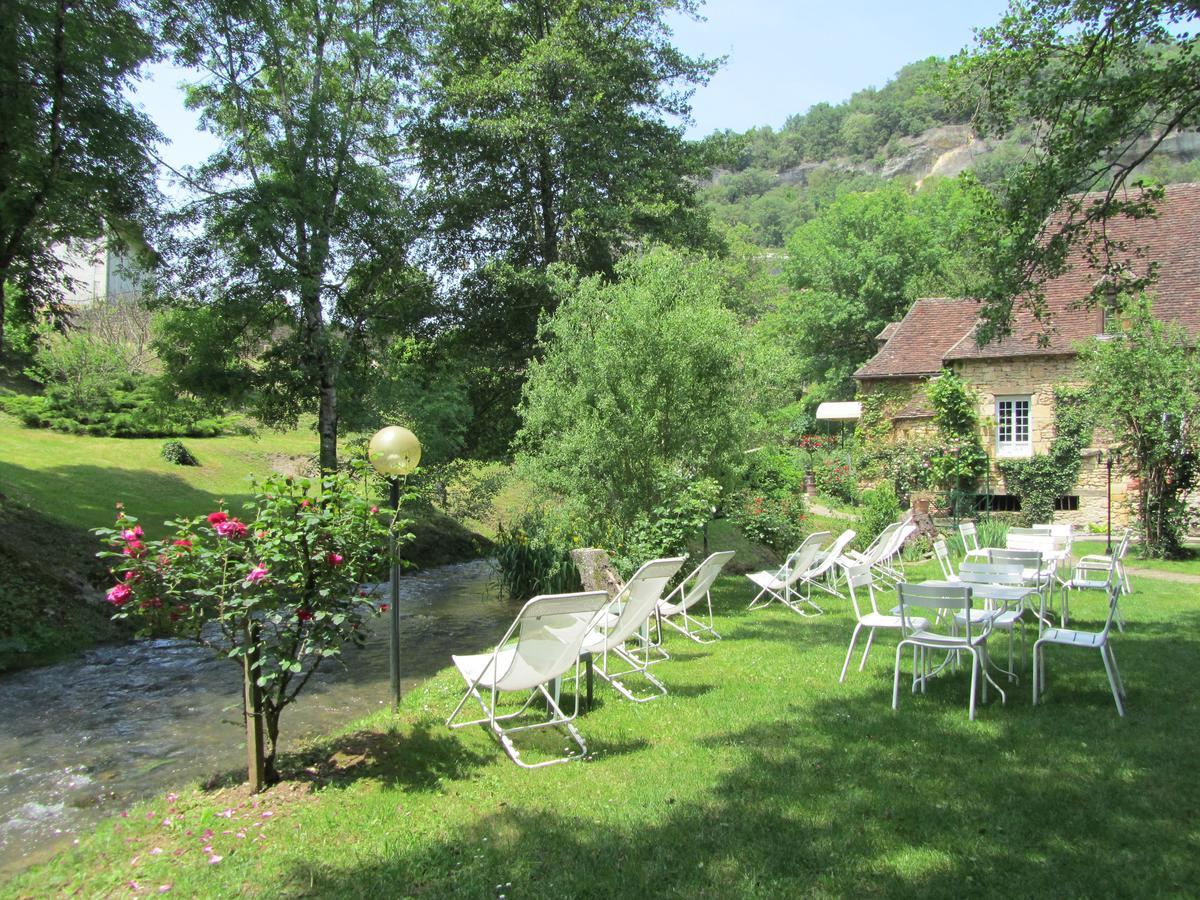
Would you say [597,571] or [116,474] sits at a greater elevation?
[116,474]

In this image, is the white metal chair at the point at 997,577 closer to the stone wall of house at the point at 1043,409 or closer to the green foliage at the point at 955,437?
the stone wall of house at the point at 1043,409

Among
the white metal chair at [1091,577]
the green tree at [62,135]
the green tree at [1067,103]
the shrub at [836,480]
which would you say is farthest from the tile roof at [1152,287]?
the green tree at [62,135]

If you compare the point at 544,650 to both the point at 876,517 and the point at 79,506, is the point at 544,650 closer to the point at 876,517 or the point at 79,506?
the point at 876,517

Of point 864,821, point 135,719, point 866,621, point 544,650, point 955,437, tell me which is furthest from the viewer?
point 955,437

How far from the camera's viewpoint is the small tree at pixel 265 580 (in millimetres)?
4453

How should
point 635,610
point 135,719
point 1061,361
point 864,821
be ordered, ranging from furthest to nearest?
point 1061,361, point 135,719, point 635,610, point 864,821

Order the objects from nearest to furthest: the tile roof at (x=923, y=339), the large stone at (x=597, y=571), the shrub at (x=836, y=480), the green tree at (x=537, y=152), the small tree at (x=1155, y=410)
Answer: the large stone at (x=597, y=571) < the small tree at (x=1155, y=410) < the green tree at (x=537, y=152) < the shrub at (x=836, y=480) < the tile roof at (x=923, y=339)

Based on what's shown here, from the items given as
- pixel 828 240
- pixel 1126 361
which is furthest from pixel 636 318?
pixel 828 240

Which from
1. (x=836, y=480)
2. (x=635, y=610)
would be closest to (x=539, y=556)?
(x=635, y=610)

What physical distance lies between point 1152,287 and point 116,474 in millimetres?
23815

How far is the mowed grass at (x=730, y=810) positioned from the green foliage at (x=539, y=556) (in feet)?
17.8

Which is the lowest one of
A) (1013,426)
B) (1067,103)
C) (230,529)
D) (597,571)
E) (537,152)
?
(597,571)

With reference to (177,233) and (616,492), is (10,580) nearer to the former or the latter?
(177,233)

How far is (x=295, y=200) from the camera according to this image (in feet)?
43.2
